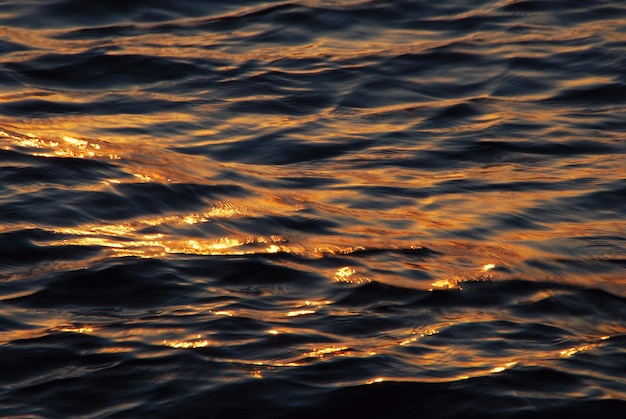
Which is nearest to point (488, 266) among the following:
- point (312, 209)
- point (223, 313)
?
point (312, 209)

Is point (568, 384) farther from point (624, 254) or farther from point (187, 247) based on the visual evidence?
point (187, 247)

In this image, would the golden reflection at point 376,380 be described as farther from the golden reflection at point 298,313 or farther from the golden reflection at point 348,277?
the golden reflection at point 348,277

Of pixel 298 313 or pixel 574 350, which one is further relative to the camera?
pixel 298 313

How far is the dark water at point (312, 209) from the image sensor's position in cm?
376

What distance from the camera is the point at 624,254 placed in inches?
197

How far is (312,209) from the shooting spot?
5.46 m

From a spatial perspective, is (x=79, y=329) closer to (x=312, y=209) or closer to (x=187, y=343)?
(x=187, y=343)

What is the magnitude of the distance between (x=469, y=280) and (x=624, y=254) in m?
0.81

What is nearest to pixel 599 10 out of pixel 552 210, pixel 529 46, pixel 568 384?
pixel 529 46

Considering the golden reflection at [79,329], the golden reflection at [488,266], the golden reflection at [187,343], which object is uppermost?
the golden reflection at [79,329]

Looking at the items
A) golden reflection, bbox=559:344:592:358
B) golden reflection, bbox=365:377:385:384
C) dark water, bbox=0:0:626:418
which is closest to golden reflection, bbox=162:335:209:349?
dark water, bbox=0:0:626:418

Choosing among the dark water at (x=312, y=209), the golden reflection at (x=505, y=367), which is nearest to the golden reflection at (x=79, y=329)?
the dark water at (x=312, y=209)

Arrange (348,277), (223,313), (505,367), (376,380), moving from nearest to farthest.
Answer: (376,380) < (505,367) < (223,313) < (348,277)

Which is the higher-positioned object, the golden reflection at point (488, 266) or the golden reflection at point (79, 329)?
the golden reflection at point (79, 329)
